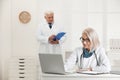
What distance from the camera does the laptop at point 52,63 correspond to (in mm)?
2434

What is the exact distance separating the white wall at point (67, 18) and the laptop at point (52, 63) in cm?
249

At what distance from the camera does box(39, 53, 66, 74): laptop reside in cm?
243

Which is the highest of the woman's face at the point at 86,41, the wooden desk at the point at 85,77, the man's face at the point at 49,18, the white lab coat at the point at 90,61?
the man's face at the point at 49,18

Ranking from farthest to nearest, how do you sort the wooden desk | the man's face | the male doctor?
the man's face, the male doctor, the wooden desk

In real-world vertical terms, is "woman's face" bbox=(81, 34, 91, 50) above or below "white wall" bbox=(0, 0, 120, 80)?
below

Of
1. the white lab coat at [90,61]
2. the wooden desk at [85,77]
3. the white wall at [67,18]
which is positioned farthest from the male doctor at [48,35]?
the wooden desk at [85,77]

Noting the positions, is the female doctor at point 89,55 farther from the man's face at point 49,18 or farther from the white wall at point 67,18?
the white wall at point 67,18

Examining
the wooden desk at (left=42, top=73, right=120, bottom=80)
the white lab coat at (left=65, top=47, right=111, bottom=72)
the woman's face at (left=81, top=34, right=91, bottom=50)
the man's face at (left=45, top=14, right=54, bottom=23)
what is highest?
the man's face at (left=45, top=14, right=54, bottom=23)

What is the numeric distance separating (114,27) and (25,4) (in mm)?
1755

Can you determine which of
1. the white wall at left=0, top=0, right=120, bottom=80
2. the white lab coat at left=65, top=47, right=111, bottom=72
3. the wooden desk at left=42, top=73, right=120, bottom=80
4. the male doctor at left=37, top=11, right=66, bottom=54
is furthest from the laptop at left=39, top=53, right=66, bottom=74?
the white wall at left=0, top=0, right=120, bottom=80

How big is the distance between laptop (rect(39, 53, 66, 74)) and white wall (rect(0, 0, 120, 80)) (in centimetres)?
249

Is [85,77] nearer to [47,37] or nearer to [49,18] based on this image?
[47,37]

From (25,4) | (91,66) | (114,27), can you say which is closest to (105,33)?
(114,27)

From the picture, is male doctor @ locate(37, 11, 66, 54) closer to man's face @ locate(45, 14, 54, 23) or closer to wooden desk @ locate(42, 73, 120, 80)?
man's face @ locate(45, 14, 54, 23)
